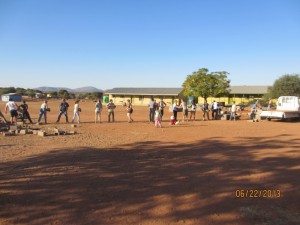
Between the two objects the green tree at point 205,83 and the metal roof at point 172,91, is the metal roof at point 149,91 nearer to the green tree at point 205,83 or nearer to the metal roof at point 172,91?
the metal roof at point 172,91

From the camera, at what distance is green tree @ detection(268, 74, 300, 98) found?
147 feet

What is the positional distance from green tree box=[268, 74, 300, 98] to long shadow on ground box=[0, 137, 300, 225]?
40.1 meters

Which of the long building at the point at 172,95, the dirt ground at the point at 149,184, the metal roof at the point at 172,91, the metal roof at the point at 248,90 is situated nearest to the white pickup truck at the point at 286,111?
the dirt ground at the point at 149,184

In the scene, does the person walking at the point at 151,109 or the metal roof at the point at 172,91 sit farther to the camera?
the metal roof at the point at 172,91

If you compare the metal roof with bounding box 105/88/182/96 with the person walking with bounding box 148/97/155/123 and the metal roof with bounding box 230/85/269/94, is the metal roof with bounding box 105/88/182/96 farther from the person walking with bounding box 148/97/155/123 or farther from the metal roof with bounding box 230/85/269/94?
the person walking with bounding box 148/97/155/123

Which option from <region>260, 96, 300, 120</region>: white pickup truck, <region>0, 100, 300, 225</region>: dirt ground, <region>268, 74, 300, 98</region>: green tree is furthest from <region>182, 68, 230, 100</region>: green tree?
<region>0, 100, 300, 225</region>: dirt ground

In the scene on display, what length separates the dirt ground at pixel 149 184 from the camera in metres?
4.36

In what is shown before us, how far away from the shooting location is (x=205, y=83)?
39.9 meters

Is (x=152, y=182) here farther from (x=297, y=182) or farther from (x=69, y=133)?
(x=69, y=133)
